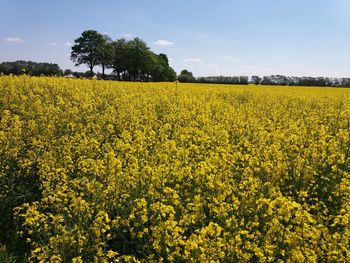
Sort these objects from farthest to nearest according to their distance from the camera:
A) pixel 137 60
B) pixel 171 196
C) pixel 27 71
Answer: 1. pixel 137 60
2. pixel 27 71
3. pixel 171 196

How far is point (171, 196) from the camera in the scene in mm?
4766

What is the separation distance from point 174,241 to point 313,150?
3841mm

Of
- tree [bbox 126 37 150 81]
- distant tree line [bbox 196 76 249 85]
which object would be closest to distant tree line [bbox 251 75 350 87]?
distant tree line [bbox 196 76 249 85]

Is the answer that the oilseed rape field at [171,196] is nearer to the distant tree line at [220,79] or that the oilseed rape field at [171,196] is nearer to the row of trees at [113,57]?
the distant tree line at [220,79]

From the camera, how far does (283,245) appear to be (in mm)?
3982

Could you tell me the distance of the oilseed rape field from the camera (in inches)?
155

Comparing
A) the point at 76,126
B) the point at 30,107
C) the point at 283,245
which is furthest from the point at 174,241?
the point at 30,107

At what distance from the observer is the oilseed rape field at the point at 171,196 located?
3.94 m

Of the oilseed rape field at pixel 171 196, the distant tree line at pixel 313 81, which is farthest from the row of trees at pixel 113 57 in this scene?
the oilseed rape field at pixel 171 196

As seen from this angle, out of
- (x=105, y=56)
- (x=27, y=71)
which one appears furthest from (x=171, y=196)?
(x=105, y=56)

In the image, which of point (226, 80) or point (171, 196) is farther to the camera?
point (226, 80)

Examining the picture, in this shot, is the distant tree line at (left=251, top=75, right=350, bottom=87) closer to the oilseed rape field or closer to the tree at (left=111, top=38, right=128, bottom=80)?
the tree at (left=111, top=38, right=128, bottom=80)

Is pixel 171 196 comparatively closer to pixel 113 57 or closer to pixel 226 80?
pixel 226 80

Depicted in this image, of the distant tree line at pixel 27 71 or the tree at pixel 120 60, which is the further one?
the tree at pixel 120 60
